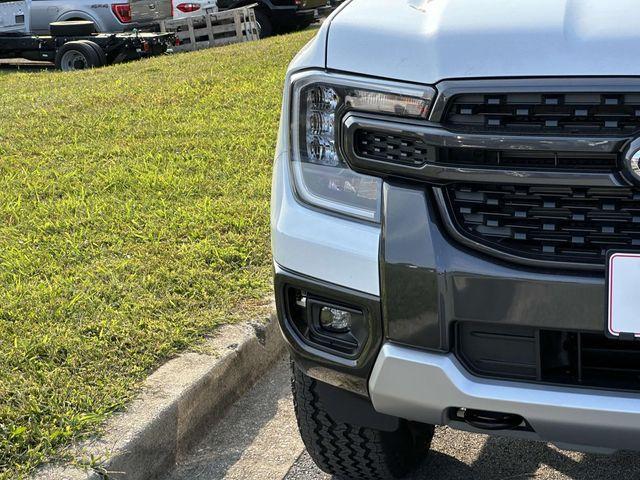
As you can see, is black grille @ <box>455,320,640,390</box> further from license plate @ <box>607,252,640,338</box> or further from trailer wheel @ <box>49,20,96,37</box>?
trailer wheel @ <box>49,20,96,37</box>

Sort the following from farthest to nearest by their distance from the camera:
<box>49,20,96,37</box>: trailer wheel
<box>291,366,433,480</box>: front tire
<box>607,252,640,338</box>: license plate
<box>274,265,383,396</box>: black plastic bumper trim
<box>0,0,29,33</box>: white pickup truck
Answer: <box>0,0,29,33</box>: white pickup truck < <box>49,20,96,37</box>: trailer wheel < <box>291,366,433,480</box>: front tire < <box>274,265,383,396</box>: black plastic bumper trim < <box>607,252,640,338</box>: license plate

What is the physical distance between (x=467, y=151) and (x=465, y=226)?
0.17 metres

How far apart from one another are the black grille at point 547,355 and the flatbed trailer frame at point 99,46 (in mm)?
12198

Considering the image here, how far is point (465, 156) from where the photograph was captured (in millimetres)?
2172

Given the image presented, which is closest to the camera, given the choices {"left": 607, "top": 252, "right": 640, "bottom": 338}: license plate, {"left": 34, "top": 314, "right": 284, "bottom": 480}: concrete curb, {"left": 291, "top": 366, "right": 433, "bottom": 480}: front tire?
{"left": 607, "top": 252, "right": 640, "bottom": 338}: license plate

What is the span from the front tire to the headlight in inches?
22.8

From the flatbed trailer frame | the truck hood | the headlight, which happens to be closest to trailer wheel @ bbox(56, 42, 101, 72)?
the flatbed trailer frame

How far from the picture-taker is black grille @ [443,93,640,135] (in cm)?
204

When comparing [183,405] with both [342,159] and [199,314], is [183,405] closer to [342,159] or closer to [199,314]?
[199,314]

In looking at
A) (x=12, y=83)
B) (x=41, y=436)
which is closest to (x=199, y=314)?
(x=41, y=436)

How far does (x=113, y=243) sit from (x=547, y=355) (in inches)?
110

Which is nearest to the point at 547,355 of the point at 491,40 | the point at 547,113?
the point at 547,113

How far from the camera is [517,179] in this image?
2121mm

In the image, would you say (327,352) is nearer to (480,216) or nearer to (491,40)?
(480,216)
